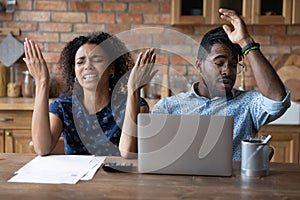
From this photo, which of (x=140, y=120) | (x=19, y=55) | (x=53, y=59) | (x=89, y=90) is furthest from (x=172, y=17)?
(x=140, y=120)

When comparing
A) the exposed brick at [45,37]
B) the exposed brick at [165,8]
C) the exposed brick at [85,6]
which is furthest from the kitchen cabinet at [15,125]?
the exposed brick at [165,8]

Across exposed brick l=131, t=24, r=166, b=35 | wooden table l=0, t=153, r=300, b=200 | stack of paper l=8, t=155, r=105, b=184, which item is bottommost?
wooden table l=0, t=153, r=300, b=200

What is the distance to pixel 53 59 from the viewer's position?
11.5ft

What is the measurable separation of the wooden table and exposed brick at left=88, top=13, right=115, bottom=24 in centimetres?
217

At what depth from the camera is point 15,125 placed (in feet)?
9.95

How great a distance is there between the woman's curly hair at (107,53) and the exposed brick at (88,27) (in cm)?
136

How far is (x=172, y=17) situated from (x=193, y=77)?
52 centimetres

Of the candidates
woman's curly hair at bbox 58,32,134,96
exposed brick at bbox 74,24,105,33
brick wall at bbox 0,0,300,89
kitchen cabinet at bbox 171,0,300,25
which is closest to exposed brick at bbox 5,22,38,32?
brick wall at bbox 0,0,300,89

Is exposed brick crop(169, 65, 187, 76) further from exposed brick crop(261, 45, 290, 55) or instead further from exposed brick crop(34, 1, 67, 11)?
exposed brick crop(34, 1, 67, 11)

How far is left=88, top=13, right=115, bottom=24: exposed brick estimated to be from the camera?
3.46 m

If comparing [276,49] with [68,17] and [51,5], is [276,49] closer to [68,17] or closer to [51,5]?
[68,17]

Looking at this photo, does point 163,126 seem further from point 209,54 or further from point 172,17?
point 172,17

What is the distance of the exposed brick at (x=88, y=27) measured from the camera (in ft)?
11.4

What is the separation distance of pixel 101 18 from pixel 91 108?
5.51 feet
